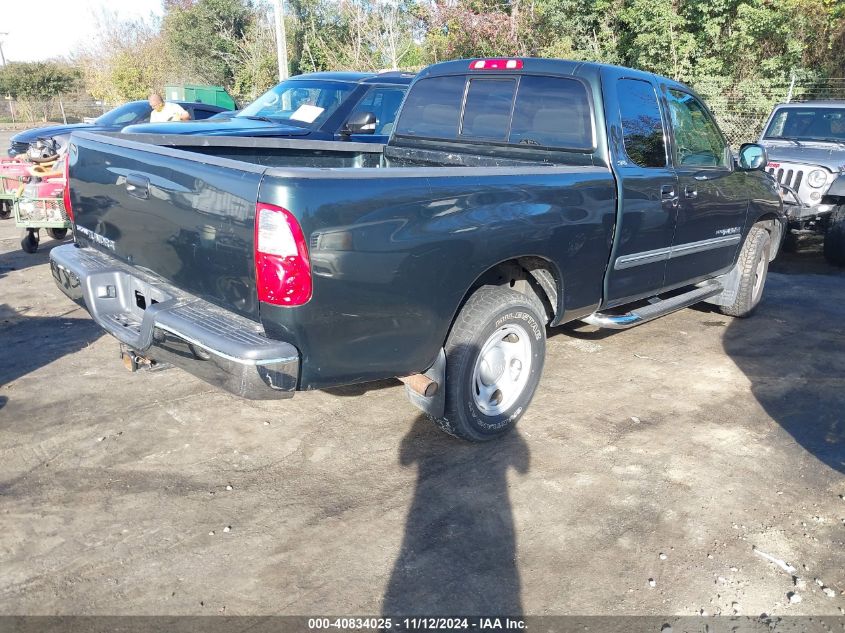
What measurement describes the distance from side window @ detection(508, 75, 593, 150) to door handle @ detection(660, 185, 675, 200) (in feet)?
2.21

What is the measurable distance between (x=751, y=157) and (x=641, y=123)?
5.19ft

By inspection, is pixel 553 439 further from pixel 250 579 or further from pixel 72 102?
pixel 72 102

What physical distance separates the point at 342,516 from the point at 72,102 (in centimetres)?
4192

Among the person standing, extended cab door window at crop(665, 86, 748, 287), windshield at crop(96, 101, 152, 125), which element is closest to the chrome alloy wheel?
extended cab door window at crop(665, 86, 748, 287)

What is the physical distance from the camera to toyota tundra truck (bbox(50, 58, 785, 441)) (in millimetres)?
2887

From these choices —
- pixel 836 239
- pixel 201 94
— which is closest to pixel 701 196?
pixel 836 239

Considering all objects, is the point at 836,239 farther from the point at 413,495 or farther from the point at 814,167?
the point at 413,495

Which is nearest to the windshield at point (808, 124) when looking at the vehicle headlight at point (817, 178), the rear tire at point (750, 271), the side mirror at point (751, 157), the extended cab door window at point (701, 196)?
the vehicle headlight at point (817, 178)

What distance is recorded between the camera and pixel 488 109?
4.76m

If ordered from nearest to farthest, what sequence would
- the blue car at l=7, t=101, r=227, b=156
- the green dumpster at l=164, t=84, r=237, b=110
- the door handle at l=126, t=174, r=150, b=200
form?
the door handle at l=126, t=174, r=150, b=200
the blue car at l=7, t=101, r=227, b=156
the green dumpster at l=164, t=84, r=237, b=110

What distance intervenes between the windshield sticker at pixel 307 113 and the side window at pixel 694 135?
4196 mm

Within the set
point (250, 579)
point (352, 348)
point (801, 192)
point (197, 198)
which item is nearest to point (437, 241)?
point (352, 348)

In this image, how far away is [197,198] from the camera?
3047mm

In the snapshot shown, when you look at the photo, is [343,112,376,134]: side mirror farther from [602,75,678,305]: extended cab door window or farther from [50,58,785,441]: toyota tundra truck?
[602,75,678,305]: extended cab door window
